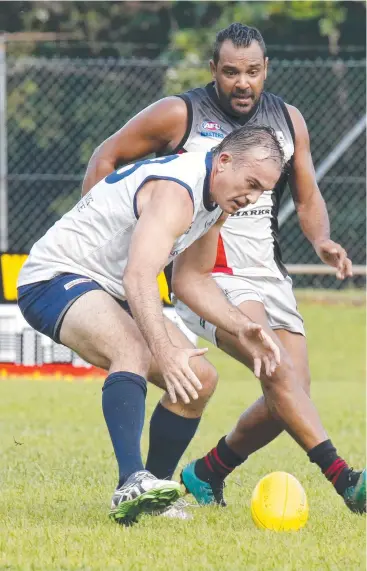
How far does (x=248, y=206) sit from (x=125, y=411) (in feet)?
5.08

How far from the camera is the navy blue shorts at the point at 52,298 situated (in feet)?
16.5

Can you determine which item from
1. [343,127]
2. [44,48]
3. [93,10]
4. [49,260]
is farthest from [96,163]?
[93,10]

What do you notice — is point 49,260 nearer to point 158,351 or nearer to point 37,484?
point 158,351

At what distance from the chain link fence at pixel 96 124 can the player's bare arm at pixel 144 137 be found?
8561 mm

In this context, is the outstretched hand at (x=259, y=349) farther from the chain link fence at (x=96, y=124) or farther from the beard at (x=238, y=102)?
the chain link fence at (x=96, y=124)

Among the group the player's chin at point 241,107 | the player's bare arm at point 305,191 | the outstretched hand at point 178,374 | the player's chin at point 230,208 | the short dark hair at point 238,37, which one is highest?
the short dark hair at point 238,37

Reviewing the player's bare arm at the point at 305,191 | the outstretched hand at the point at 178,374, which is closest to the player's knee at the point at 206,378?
the outstretched hand at the point at 178,374

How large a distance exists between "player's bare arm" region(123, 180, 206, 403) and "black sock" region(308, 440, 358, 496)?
893mm

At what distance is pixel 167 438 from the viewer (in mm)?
5422

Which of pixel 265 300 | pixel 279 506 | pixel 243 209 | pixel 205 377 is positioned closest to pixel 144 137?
pixel 243 209

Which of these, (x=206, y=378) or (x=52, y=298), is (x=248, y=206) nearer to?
(x=206, y=378)

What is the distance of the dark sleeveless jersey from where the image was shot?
6008mm

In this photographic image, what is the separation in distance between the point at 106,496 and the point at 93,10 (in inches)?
564

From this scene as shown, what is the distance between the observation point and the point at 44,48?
17.9m
